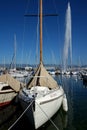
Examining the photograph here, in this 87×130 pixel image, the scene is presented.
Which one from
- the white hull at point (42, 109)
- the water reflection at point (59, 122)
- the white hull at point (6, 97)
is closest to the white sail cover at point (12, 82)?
the white hull at point (6, 97)

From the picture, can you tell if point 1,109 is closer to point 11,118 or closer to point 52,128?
point 11,118

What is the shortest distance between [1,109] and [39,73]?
4996 mm

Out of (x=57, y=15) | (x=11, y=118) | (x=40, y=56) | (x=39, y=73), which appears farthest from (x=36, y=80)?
(x=57, y=15)

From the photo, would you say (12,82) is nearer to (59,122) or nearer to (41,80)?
(41,80)

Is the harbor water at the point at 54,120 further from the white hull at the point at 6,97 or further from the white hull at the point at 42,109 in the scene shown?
the white hull at the point at 42,109

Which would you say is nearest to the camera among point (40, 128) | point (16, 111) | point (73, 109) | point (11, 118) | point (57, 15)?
point (40, 128)

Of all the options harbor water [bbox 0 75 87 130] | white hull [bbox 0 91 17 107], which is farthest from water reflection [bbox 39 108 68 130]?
white hull [bbox 0 91 17 107]

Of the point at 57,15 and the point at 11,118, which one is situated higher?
the point at 57,15

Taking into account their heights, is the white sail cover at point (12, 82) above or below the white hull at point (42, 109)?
above

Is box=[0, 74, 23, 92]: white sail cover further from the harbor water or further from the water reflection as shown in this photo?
the water reflection

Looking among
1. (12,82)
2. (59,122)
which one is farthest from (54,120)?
(12,82)

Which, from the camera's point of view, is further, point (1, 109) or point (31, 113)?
point (1, 109)

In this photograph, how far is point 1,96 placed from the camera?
21469 millimetres

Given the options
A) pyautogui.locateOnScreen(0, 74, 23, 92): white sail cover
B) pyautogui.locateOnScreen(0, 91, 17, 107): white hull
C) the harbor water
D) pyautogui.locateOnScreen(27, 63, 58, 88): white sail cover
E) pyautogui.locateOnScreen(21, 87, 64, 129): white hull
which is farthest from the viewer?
pyautogui.locateOnScreen(0, 74, 23, 92): white sail cover
